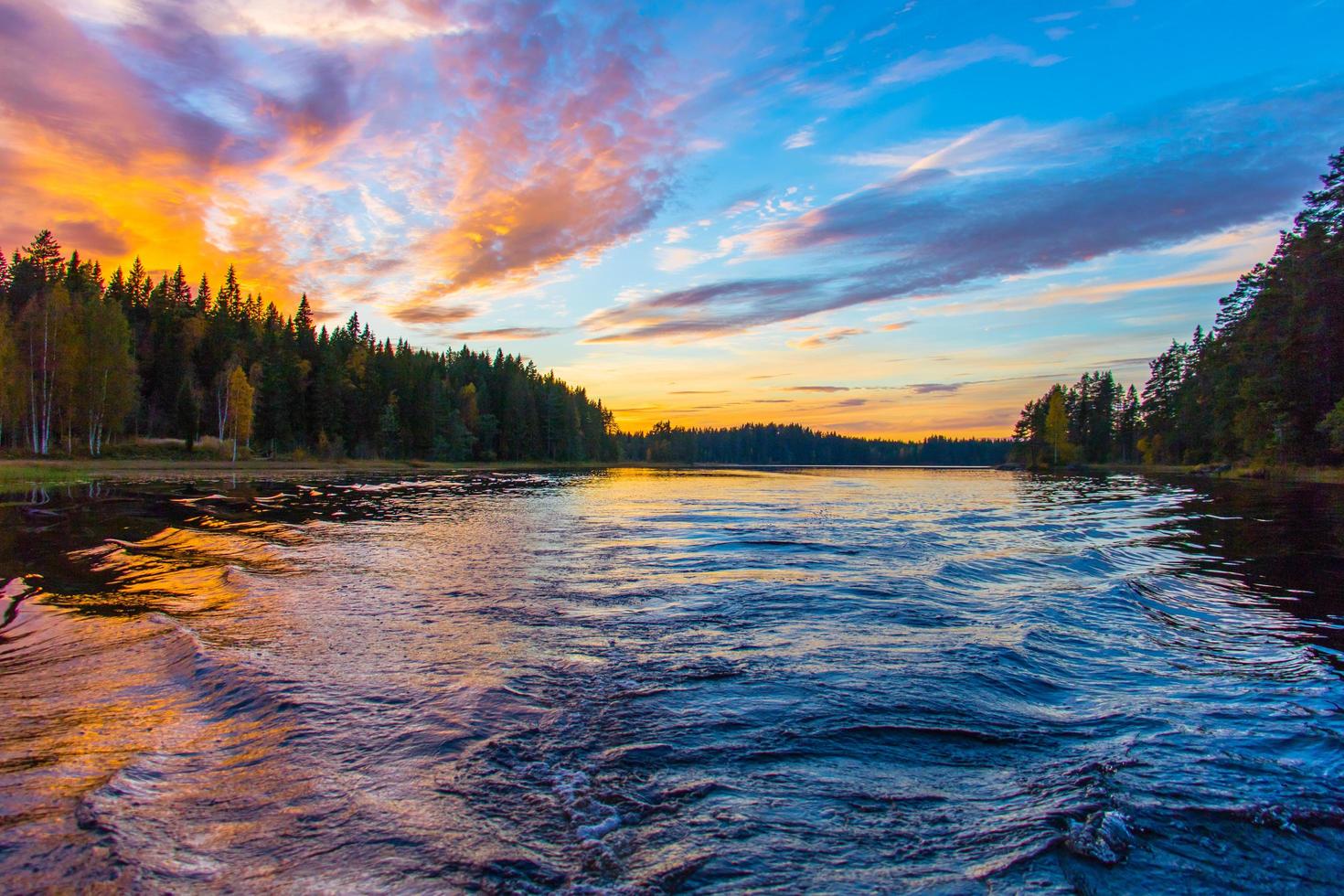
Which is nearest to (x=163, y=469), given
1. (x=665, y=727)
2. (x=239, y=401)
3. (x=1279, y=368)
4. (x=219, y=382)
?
(x=239, y=401)

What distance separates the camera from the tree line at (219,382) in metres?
59.8

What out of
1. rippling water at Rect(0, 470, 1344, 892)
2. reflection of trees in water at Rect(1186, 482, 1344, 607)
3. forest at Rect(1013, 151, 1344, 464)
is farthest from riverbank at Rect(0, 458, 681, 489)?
forest at Rect(1013, 151, 1344, 464)

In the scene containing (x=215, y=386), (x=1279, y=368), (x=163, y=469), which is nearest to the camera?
(x=1279, y=368)

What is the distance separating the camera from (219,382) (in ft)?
259

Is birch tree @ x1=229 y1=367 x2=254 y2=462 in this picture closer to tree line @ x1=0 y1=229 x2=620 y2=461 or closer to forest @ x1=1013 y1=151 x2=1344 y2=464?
tree line @ x1=0 y1=229 x2=620 y2=461

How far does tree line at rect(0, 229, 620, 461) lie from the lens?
5975 centimetres

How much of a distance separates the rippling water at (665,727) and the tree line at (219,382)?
203ft

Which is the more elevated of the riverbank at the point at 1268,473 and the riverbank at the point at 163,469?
the riverbank at the point at 1268,473

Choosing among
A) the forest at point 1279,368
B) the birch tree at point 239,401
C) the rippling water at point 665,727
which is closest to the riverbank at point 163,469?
the birch tree at point 239,401

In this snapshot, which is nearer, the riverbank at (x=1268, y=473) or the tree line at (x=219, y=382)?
the riverbank at (x=1268, y=473)

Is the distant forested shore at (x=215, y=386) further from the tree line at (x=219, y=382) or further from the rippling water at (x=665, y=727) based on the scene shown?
the rippling water at (x=665, y=727)

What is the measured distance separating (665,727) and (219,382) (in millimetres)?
92006

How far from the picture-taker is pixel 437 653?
8414mm

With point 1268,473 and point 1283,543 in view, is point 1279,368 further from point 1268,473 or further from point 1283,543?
point 1283,543
